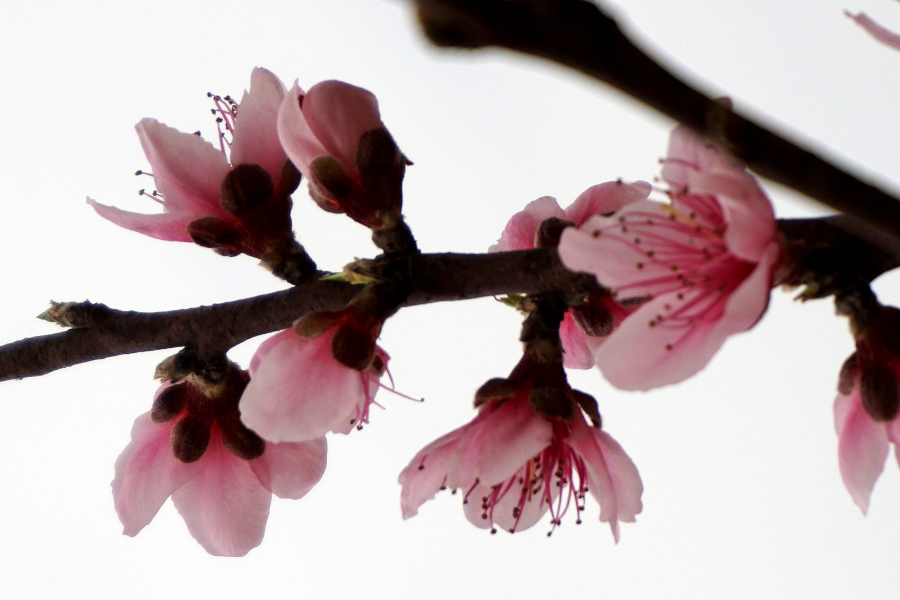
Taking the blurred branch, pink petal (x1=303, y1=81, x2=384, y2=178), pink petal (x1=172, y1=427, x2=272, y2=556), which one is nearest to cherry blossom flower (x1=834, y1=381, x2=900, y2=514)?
the blurred branch

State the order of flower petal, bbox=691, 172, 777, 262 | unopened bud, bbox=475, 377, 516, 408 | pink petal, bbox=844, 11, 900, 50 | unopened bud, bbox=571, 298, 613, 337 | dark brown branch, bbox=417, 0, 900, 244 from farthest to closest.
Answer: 1. unopened bud, bbox=571, 298, 613, 337
2. unopened bud, bbox=475, 377, 516, 408
3. pink petal, bbox=844, 11, 900, 50
4. flower petal, bbox=691, 172, 777, 262
5. dark brown branch, bbox=417, 0, 900, 244

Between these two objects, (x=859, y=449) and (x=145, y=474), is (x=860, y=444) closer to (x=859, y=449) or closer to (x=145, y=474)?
(x=859, y=449)

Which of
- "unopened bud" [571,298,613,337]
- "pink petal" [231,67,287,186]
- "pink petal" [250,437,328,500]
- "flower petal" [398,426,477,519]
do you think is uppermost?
"pink petal" [231,67,287,186]

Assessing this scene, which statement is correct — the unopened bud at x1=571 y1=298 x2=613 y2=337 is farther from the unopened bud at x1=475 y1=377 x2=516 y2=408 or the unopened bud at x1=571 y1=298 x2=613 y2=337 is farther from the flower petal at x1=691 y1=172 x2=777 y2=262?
the flower petal at x1=691 y1=172 x2=777 y2=262

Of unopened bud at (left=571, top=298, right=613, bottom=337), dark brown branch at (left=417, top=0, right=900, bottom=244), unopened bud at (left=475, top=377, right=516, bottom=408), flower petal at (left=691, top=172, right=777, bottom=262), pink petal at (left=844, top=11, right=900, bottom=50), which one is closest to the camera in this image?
dark brown branch at (left=417, top=0, right=900, bottom=244)

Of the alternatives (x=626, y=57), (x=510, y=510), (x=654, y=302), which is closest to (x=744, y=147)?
(x=626, y=57)

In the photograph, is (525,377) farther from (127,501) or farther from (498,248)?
(127,501)

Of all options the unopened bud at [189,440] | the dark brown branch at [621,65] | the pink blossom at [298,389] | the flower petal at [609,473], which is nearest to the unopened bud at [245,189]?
the pink blossom at [298,389]

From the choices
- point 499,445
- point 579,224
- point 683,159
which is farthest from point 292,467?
point 683,159
